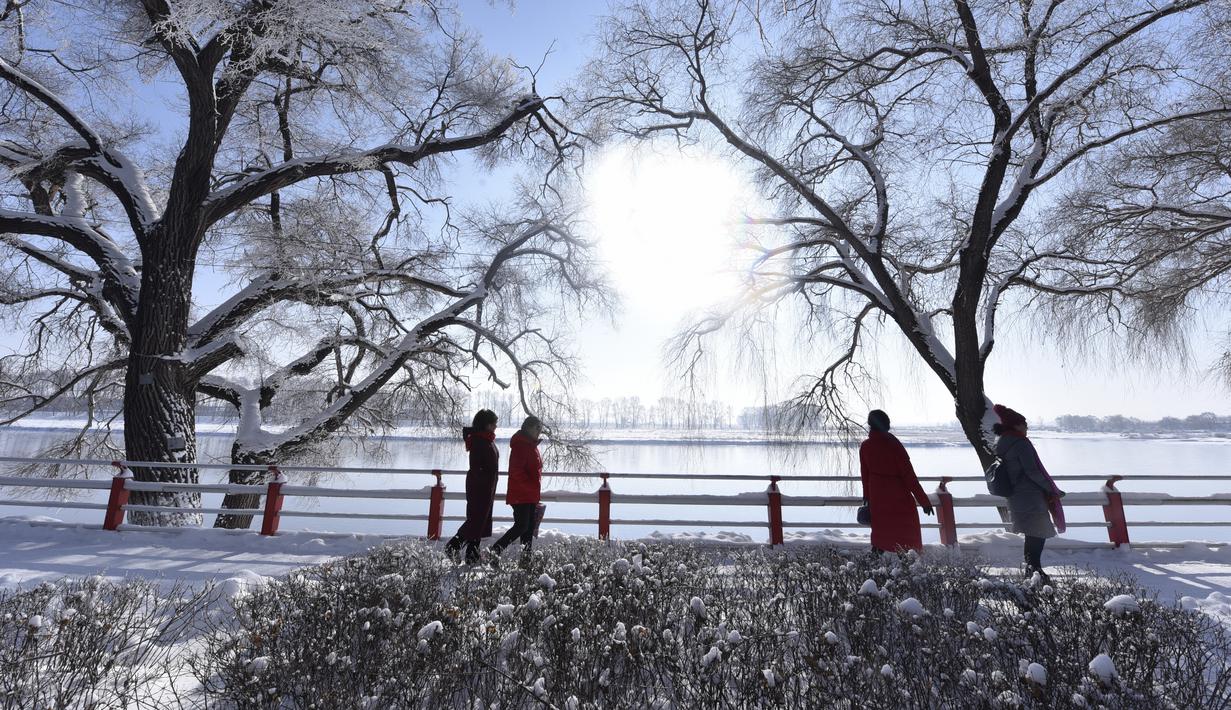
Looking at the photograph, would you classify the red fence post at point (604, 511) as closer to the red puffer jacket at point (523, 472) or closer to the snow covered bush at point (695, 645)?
the red puffer jacket at point (523, 472)

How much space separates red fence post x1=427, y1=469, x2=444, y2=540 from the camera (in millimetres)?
7727

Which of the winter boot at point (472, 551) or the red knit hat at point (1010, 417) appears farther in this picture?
the red knit hat at point (1010, 417)

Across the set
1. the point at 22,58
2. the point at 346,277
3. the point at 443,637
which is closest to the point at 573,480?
the point at 346,277

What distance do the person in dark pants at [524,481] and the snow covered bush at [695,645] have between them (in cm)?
161

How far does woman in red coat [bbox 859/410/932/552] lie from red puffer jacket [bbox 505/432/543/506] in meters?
3.53

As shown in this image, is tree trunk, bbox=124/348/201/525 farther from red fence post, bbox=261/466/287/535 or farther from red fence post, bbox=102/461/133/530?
red fence post, bbox=261/466/287/535

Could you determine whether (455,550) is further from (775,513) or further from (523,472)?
(775,513)

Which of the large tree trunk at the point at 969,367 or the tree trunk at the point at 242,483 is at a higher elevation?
the large tree trunk at the point at 969,367

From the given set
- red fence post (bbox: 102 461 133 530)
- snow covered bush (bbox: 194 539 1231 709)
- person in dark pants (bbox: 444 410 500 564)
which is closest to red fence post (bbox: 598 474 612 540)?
person in dark pants (bbox: 444 410 500 564)

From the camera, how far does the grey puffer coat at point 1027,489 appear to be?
564 centimetres

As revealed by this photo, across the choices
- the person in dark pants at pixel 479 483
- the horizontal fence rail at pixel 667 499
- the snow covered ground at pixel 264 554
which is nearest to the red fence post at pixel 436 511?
the horizontal fence rail at pixel 667 499

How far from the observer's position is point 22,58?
1050cm

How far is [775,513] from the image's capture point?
7559 mm

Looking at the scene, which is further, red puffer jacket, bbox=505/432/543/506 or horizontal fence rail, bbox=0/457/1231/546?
horizontal fence rail, bbox=0/457/1231/546
